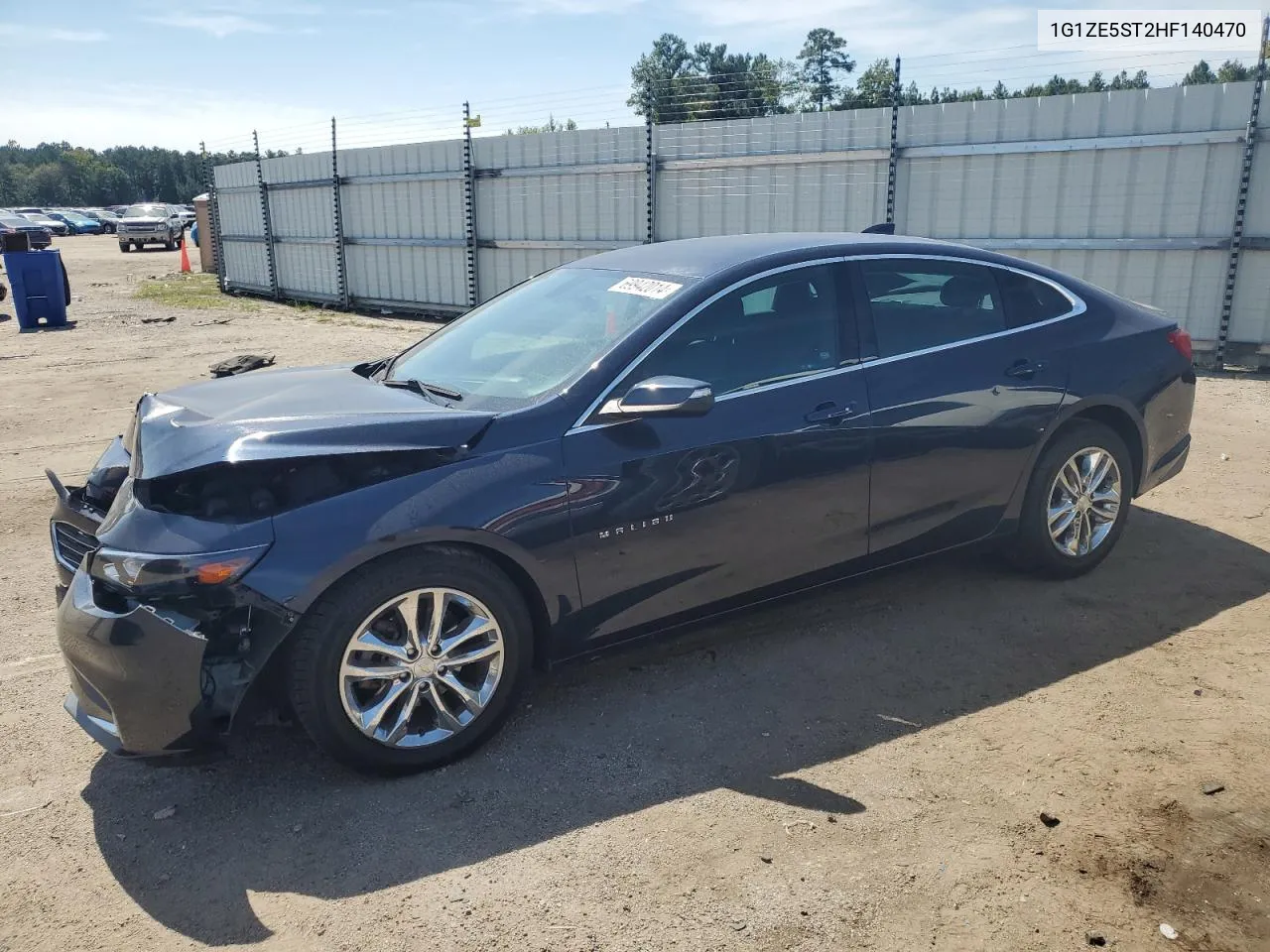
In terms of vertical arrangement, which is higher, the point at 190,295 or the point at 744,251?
the point at 744,251

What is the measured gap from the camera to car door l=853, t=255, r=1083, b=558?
13.7ft

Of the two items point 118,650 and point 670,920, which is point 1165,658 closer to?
point 670,920

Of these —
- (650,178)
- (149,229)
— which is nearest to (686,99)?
(650,178)

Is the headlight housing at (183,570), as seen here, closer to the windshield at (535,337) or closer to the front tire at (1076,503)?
the windshield at (535,337)

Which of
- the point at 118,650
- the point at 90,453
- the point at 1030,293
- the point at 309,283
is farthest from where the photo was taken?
the point at 309,283

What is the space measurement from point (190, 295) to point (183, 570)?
21.9 metres

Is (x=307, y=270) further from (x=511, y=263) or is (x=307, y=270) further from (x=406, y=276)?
(x=511, y=263)

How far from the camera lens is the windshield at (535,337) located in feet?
12.3

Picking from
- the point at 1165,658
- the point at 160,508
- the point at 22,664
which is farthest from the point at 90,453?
the point at 1165,658

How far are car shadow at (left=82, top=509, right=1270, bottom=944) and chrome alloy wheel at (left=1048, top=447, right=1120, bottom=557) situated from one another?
Answer: 22cm

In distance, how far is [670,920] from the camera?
8.84 feet

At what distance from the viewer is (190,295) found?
22.8 metres

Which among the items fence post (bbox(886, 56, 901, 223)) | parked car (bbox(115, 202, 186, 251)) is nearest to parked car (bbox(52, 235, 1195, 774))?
fence post (bbox(886, 56, 901, 223))

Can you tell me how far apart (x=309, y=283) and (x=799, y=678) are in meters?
18.5
